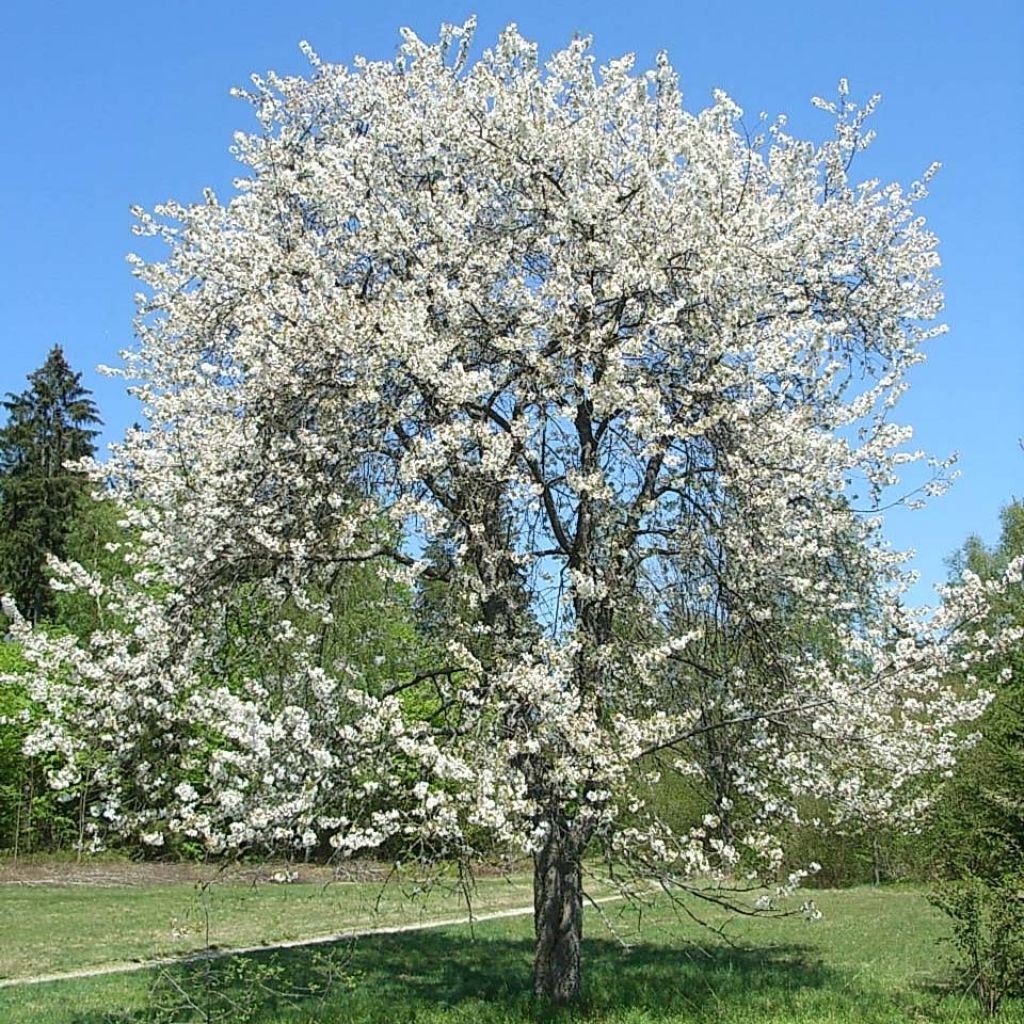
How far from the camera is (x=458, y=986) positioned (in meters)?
9.45

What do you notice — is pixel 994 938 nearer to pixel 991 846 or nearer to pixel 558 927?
pixel 991 846

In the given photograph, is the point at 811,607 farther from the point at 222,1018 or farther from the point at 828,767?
the point at 222,1018

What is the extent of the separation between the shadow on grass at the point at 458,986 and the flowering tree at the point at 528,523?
25.5 inches

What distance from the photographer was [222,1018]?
298 inches

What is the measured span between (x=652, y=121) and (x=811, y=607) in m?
4.18

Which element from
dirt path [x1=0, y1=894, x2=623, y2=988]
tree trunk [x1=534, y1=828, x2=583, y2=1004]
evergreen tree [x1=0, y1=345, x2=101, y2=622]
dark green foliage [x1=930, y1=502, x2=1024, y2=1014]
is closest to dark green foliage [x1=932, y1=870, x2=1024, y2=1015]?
dark green foliage [x1=930, y1=502, x2=1024, y2=1014]

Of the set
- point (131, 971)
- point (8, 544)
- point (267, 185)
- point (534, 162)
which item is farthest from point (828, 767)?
point (8, 544)

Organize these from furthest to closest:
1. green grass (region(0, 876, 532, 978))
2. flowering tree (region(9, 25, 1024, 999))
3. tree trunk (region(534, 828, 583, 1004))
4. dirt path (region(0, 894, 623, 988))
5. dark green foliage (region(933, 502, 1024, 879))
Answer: green grass (region(0, 876, 532, 978)), dirt path (region(0, 894, 623, 988)), dark green foliage (region(933, 502, 1024, 879)), tree trunk (region(534, 828, 583, 1004)), flowering tree (region(9, 25, 1024, 999))

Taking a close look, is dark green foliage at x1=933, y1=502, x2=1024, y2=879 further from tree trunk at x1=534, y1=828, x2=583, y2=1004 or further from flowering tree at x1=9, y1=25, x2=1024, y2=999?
tree trunk at x1=534, y1=828, x2=583, y2=1004

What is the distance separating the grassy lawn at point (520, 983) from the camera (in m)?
7.80

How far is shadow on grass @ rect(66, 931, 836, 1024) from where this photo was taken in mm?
7785

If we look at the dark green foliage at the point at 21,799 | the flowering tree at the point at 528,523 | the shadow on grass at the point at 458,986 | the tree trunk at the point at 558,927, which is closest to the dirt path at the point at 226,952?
the shadow on grass at the point at 458,986

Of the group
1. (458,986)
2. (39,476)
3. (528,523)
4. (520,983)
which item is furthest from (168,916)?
(39,476)

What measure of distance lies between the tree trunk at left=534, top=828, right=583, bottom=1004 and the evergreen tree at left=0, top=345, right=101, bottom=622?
2982cm
